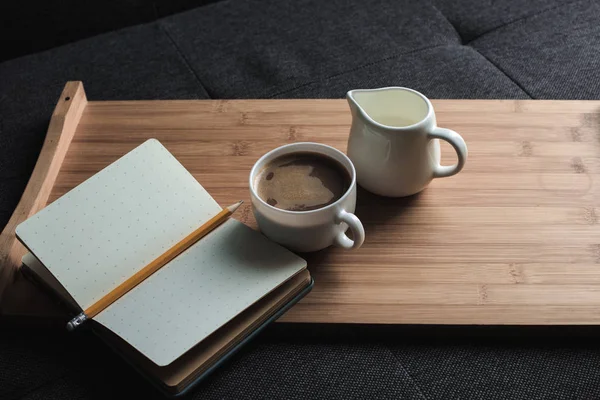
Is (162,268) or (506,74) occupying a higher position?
(162,268)

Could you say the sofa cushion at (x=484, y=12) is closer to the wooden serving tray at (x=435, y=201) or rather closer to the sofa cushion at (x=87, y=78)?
the wooden serving tray at (x=435, y=201)

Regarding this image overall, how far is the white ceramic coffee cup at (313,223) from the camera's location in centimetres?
78

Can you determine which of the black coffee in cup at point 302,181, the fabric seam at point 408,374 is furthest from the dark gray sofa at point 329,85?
the black coffee in cup at point 302,181

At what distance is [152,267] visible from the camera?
792 millimetres

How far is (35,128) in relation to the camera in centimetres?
114

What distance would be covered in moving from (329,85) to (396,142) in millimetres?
394

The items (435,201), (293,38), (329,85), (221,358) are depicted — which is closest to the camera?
(221,358)

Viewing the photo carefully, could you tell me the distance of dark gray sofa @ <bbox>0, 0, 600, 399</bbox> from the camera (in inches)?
31.1

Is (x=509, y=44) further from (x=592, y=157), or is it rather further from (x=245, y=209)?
(x=245, y=209)

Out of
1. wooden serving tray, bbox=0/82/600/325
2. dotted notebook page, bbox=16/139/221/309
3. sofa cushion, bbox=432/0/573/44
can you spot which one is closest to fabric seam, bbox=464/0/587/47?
sofa cushion, bbox=432/0/573/44

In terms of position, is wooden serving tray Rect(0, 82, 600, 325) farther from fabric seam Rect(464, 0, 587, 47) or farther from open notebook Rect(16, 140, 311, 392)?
fabric seam Rect(464, 0, 587, 47)

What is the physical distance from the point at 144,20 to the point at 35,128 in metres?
0.43

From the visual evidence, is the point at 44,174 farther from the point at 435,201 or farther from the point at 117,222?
the point at 435,201

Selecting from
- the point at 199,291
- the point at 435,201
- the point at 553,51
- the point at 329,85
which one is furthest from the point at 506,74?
the point at 199,291
